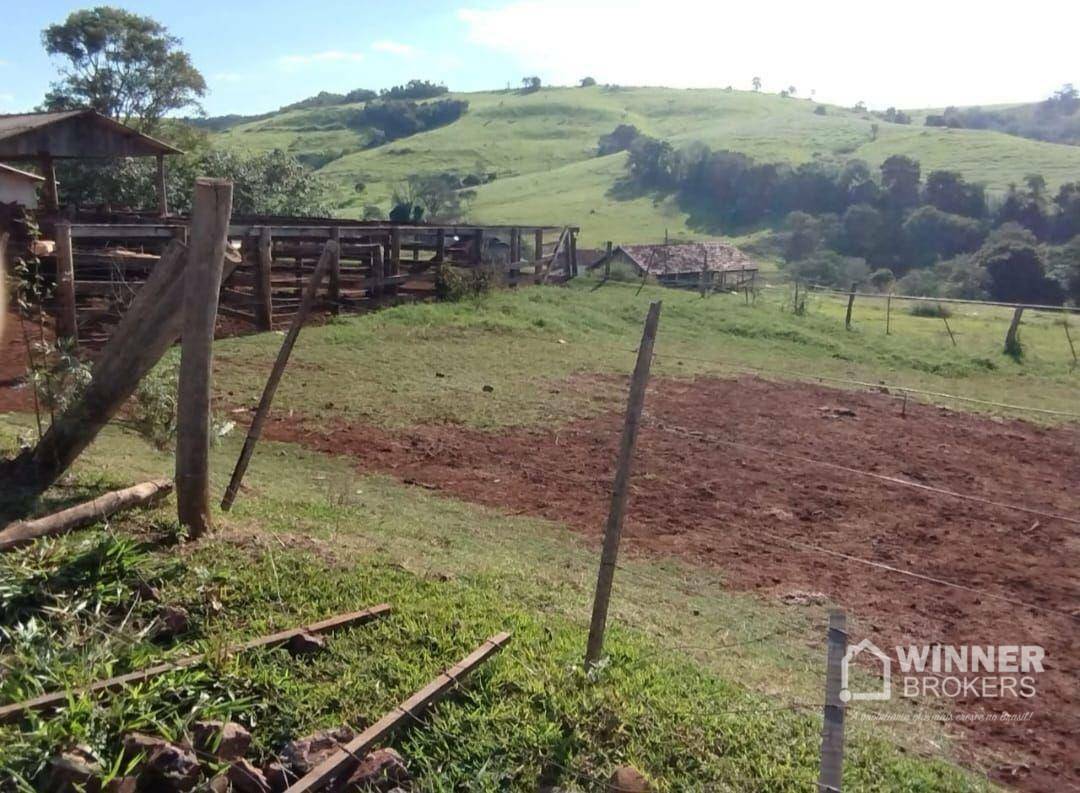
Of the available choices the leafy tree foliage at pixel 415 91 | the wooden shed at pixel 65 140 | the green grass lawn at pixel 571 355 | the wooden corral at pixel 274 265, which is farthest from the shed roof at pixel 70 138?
the leafy tree foliage at pixel 415 91

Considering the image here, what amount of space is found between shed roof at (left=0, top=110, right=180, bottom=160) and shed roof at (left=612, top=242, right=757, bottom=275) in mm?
18283

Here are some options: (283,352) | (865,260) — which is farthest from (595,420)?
(865,260)

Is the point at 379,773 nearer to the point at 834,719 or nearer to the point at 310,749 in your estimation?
the point at 310,749

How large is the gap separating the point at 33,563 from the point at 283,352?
2339mm

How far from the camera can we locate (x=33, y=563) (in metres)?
4.20

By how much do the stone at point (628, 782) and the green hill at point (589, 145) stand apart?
52664mm

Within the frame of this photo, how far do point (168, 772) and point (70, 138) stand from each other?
1838cm

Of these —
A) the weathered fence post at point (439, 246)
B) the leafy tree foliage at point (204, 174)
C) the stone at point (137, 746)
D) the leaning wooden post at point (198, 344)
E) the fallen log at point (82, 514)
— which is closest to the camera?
the stone at point (137, 746)

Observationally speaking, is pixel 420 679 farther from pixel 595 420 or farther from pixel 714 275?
pixel 714 275

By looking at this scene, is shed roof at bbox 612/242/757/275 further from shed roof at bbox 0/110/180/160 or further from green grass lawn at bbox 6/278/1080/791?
green grass lawn at bbox 6/278/1080/791

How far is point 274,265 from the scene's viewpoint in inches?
687

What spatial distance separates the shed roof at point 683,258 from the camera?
33.8m

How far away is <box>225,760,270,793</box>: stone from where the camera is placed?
3.13 meters

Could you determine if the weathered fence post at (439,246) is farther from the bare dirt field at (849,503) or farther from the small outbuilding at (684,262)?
the small outbuilding at (684,262)
